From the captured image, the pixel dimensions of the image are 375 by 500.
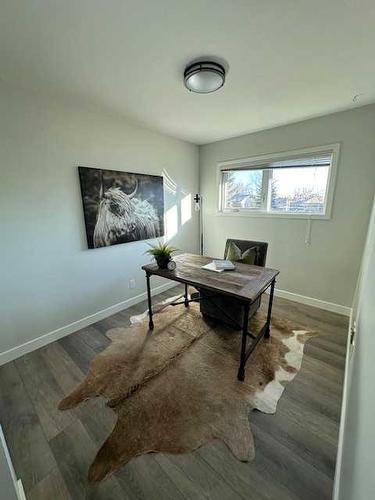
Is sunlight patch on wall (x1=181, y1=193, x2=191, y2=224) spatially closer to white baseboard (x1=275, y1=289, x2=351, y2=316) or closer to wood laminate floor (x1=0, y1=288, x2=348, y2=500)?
white baseboard (x1=275, y1=289, x2=351, y2=316)

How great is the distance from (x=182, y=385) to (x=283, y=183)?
2778 millimetres

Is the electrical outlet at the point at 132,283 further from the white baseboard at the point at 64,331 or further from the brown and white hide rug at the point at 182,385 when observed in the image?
the brown and white hide rug at the point at 182,385

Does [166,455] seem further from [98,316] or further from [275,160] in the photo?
[275,160]

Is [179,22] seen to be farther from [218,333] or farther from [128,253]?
[218,333]

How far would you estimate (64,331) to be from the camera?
2.34m

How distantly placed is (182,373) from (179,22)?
2.41 meters

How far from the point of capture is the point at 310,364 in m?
1.90

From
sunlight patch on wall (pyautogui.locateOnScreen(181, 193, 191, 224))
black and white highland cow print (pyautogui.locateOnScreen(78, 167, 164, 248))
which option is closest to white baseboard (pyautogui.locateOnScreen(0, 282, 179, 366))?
black and white highland cow print (pyautogui.locateOnScreen(78, 167, 164, 248))

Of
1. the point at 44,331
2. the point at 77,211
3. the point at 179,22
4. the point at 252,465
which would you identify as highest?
the point at 179,22

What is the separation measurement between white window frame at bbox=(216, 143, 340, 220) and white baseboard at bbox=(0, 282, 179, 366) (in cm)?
202

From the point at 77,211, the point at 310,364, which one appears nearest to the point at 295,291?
the point at 310,364

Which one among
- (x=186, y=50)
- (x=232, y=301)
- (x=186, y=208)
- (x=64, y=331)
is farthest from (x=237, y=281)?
(x=186, y=208)

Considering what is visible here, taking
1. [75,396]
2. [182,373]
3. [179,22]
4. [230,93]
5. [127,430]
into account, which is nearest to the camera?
[179,22]

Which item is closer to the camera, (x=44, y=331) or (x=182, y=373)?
(x=182, y=373)
